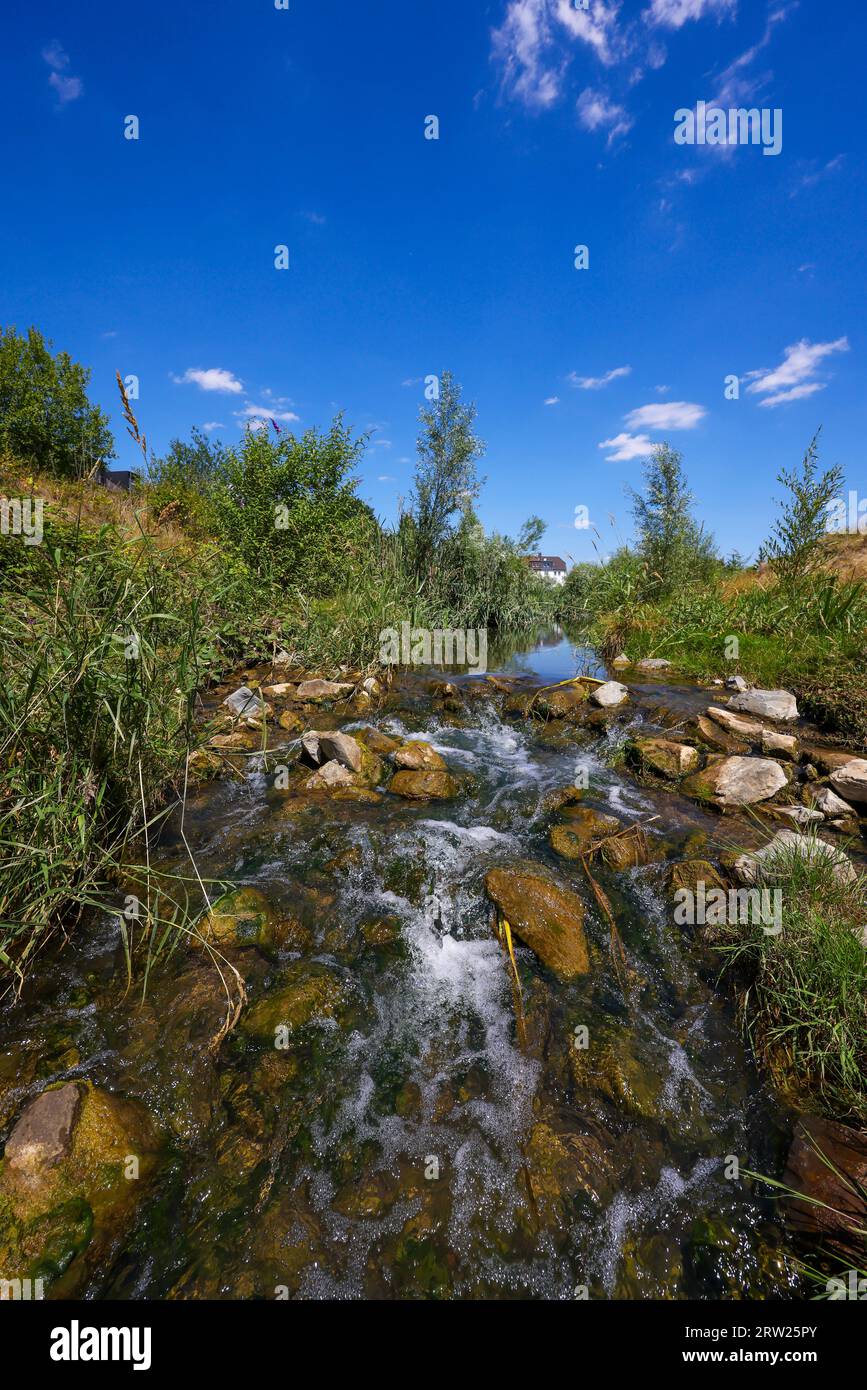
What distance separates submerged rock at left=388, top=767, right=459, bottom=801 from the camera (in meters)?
5.57

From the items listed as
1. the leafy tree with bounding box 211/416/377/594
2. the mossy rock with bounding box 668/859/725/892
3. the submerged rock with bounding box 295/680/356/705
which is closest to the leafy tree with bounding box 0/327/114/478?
the leafy tree with bounding box 211/416/377/594

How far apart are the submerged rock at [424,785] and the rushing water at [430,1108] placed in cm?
157

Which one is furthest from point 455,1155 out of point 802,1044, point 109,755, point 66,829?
point 109,755

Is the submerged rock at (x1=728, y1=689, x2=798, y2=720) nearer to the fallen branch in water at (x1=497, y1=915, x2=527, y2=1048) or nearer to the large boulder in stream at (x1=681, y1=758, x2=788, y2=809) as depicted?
the large boulder in stream at (x1=681, y1=758, x2=788, y2=809)

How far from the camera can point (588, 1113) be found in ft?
8.02

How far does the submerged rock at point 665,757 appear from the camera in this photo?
596cm

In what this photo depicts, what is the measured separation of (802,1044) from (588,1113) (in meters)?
1.29

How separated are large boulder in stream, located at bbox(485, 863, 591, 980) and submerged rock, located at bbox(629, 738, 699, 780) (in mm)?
2786

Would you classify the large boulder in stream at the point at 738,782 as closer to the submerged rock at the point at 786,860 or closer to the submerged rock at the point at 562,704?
the submerged rock at the point at 786,860

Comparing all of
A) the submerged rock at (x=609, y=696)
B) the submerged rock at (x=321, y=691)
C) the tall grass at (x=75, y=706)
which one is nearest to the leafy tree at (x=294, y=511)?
the submerged rock at (x=321, y=691)

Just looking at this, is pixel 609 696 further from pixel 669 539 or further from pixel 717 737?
pixel 669 539

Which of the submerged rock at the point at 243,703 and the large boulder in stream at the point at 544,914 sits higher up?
the submerged rock at the point at 243,703

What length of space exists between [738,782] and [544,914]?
Result: 10.8 feet

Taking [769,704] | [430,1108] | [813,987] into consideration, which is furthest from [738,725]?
[430,1108]
